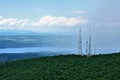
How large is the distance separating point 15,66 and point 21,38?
558ft

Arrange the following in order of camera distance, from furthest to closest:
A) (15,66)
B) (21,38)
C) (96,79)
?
(21,38)
(15,66)
(96,79)

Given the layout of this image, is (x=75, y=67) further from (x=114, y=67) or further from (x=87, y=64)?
(x=114, y=67)

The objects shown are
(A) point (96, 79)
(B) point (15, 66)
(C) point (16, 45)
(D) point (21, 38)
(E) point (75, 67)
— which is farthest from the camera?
(D) point (21, 38)

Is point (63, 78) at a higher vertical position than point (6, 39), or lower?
lower

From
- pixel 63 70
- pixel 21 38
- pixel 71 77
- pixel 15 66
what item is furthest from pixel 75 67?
pixel 21 38

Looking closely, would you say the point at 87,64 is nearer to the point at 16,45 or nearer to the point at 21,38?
the point at 16,45

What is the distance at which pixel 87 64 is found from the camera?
78.8ft

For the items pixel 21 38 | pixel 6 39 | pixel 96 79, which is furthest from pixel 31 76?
pixel 21 38

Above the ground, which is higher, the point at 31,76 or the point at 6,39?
the point at 6,39

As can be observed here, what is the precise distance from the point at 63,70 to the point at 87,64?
87.8 inches

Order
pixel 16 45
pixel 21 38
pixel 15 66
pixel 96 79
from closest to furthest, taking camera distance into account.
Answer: pixel 96 79 → pixel 15 66 → pixel 16 45 → pixel 21 38

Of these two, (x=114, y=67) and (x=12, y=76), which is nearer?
(x=114, y=67)

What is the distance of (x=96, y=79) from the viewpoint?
19.0 metres

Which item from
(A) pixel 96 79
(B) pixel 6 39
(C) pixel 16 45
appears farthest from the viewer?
(B) pixel 6 39
